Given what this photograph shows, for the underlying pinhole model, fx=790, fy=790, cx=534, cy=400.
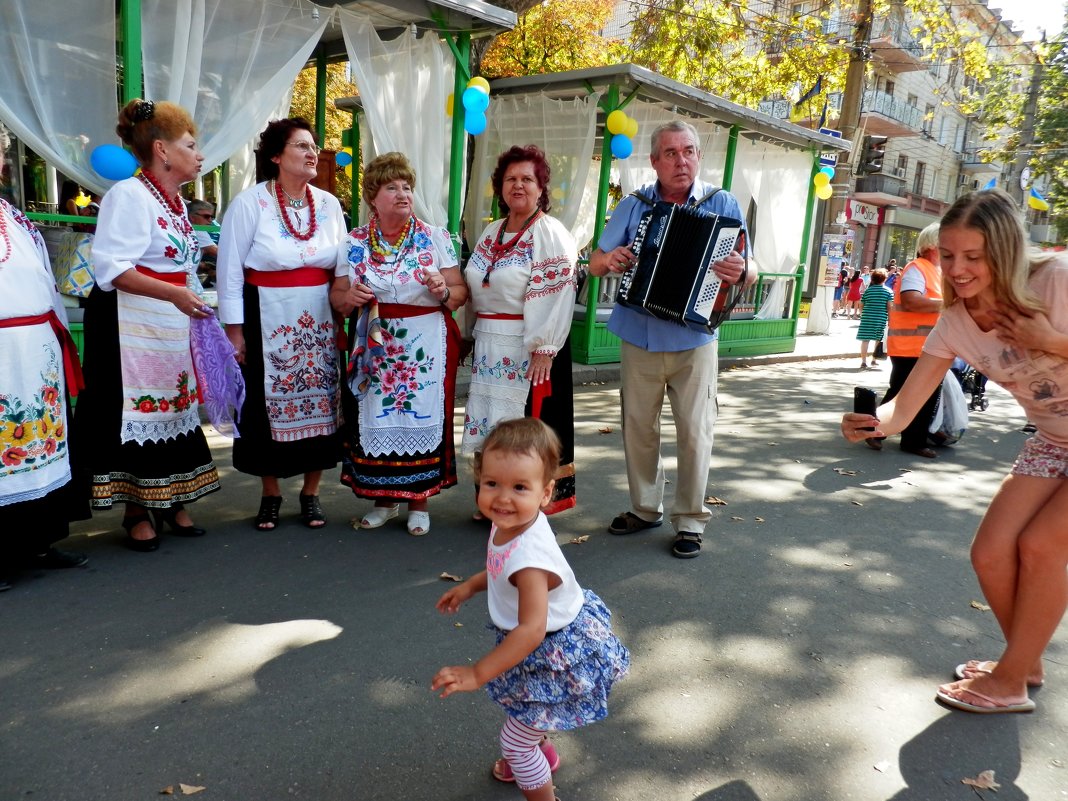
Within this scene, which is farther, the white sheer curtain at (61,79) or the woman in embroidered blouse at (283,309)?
the white sheer curtain at (61,79)

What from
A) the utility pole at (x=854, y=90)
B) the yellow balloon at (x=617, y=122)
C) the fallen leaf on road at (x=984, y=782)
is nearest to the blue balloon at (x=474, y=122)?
the yellow balloon at (x=617, y=122)

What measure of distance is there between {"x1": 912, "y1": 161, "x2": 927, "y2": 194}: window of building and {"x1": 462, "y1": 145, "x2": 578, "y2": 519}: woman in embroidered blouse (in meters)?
38.5

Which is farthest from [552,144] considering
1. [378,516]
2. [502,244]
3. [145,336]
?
[145,336]

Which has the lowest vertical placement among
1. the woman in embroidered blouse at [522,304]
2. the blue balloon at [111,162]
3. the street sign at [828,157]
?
the woman in embroidered blouse at [522,304]

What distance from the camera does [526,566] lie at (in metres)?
1.95

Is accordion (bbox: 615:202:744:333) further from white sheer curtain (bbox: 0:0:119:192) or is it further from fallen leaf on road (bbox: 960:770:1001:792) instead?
white sheer curtain (bbox: 0:0:119:192)

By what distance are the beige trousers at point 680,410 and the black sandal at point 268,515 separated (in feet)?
6.41

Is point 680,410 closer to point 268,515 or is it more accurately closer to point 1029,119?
point 268,515

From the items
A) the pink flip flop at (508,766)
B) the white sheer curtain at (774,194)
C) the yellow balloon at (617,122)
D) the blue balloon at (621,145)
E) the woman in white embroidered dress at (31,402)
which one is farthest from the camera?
the white sheer curtain at (774,194)

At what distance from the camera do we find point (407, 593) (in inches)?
139

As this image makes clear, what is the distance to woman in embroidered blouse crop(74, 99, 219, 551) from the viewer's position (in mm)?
3525

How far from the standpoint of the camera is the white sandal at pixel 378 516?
14.2ft

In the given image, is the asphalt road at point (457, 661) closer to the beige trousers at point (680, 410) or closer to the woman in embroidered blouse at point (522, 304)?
the beige trousers at point (680, 410)

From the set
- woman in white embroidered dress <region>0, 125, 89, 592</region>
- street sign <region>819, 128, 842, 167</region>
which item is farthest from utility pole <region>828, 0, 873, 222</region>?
woman in white embroidered dress <region>0, 125, 89, 592</region>
